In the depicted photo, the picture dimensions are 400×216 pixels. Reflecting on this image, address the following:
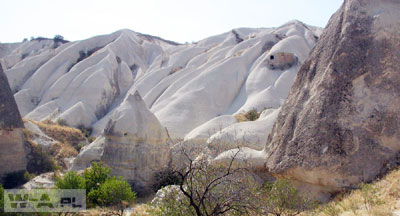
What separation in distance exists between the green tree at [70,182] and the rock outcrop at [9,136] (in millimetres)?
4814

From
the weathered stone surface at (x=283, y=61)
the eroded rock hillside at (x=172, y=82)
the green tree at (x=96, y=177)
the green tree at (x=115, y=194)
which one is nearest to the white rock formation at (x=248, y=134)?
the eroded rock hillside at (x=172, y=82)

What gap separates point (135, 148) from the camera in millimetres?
9836

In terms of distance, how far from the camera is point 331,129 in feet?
22.7

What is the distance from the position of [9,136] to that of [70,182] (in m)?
5.25

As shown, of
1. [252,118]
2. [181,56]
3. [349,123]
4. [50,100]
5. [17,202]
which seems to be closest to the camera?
[17,202]

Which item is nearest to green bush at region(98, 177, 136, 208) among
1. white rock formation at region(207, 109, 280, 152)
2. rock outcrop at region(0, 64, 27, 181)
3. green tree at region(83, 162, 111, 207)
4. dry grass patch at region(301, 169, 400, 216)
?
green tree at region(83, 162, 111, 207)

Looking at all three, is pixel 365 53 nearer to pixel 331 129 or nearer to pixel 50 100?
pixel 331 129

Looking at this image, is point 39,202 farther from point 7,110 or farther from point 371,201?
point 7,110

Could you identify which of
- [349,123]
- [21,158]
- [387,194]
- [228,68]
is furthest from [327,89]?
[228,68]

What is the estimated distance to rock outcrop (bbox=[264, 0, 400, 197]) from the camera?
21.7 feet

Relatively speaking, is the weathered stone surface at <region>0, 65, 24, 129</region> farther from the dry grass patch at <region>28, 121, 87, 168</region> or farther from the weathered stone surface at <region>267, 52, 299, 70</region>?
the weathered stone surface at <region>267, 52, 299, 70</region>

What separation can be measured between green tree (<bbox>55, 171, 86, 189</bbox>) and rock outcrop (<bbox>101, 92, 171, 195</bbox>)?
1576 millimetres

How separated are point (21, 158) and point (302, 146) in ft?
32.2

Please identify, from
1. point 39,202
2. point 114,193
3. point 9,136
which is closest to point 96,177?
point 114,193
